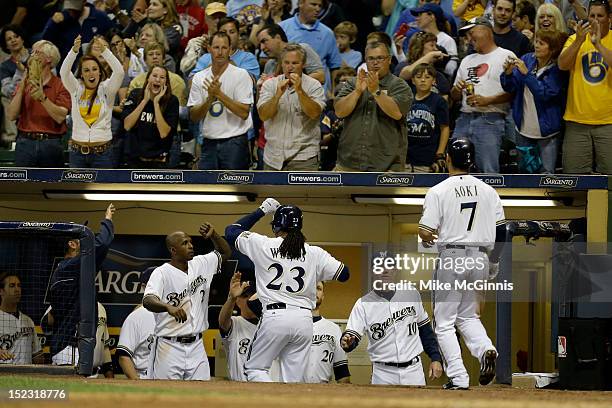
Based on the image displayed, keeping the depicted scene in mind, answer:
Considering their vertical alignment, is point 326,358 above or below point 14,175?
below

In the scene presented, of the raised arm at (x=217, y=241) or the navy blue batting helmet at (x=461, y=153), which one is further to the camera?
the raised arm at (x=217, y=241)

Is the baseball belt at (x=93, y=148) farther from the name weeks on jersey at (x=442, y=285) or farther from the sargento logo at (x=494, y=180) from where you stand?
the sargento logo at (x=494, y=180)

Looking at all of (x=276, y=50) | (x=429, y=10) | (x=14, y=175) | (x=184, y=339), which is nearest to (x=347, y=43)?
(x=429, y=10)

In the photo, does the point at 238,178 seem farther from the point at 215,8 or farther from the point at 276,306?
the point at 215,8

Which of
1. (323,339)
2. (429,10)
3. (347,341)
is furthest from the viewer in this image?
(429,10)

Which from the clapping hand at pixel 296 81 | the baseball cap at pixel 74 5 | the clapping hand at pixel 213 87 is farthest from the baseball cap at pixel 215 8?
the clapping hand at pixel 296 81

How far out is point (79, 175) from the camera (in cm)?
1138

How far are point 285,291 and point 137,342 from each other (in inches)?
70.1

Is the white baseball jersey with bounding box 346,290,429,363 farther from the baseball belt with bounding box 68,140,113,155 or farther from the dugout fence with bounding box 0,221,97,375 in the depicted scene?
the baseball belt with bounding box 68,140,113,155

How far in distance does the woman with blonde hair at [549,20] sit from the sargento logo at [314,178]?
7.91ft

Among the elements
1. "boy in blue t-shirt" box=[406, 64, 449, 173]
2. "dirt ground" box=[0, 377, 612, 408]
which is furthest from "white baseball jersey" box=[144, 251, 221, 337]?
"boy in blue t-shirt" box=[406, 64, 449, 173]

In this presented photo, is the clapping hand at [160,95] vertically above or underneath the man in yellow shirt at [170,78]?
underneath

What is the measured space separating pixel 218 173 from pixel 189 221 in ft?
3.95

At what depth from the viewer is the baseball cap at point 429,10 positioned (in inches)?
499
